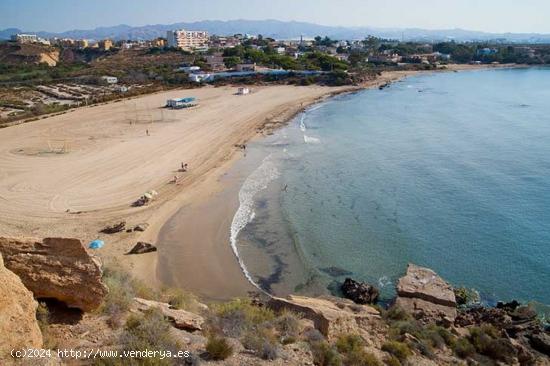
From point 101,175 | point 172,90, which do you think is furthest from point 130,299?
point 172,90

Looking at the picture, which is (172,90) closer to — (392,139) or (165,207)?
(392,139)

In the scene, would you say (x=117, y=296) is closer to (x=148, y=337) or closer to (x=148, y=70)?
(x=148, y=337)

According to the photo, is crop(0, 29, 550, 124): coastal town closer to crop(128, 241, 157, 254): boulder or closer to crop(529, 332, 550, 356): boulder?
crop(128, 241, 157, 254): boulder

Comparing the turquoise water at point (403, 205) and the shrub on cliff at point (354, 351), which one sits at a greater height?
the shrub on cliff at point (354, 351)

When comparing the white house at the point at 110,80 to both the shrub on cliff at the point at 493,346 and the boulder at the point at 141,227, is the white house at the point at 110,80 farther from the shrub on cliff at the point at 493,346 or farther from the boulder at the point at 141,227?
the shrub on cliff at the point at 493,346

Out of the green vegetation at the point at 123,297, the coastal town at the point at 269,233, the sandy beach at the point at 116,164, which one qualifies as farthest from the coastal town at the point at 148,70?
the green vegetation at the point at 123,297

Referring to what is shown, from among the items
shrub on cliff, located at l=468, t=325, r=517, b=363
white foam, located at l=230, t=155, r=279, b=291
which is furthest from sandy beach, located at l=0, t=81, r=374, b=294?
shrub on cliff, located at l=468, t=325, r=517, b=363
